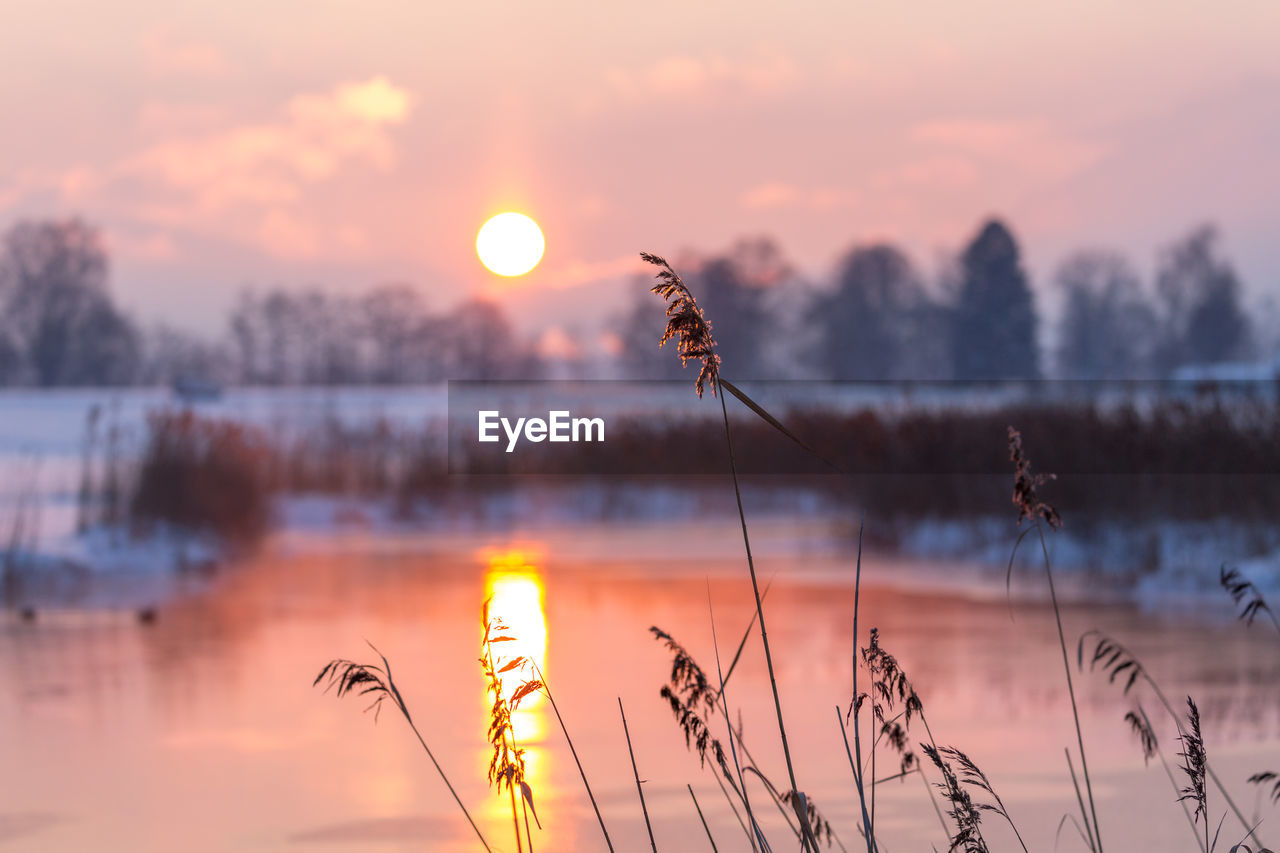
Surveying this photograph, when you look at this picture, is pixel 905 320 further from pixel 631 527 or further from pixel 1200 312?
pixel 631 527

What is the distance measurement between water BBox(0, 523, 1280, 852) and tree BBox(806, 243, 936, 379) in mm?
29703

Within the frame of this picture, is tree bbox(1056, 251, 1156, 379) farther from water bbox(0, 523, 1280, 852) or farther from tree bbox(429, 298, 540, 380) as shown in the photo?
water bbox(0, 523, 1280, 852)

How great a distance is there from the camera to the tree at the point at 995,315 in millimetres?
27094

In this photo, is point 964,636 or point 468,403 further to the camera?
point 468,403

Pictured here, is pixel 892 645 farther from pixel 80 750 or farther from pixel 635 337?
pixel 635 337

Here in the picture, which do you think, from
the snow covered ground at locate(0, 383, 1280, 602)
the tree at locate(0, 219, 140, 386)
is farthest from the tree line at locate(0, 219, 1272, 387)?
the snow covered ground at locate(0, 383, 1280, 602)

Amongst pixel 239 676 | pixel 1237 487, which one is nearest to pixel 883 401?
pixel 1237 487

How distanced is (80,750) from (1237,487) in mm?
7886

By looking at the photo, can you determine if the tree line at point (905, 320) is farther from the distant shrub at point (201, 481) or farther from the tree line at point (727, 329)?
the distant shrub at point (201, 481)

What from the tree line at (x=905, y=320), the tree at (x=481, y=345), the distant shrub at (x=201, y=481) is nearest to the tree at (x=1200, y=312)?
the tree line at (x=905, y=320)

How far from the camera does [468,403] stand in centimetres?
1666

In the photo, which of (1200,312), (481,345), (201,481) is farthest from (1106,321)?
(201,481)

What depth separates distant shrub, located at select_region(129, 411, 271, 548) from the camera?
1010 centimetres

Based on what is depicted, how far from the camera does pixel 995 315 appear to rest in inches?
1132
